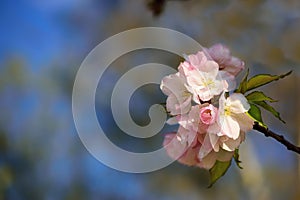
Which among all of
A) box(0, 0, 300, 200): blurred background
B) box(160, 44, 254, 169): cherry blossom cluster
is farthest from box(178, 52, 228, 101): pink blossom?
box(0, 0, 300, 200): blurred background

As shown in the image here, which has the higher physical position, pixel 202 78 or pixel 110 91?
pixel 110 91

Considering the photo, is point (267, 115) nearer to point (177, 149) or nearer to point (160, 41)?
point (160, 41)

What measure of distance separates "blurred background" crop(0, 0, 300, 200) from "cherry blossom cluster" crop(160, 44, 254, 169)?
0.45m

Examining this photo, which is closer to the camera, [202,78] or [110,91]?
[202,78]

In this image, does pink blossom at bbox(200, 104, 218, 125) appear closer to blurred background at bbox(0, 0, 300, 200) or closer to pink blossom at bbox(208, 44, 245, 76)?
pink blossom at bbox(208, 44, 245, 76)

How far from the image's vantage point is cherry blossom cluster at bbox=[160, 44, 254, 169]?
0.55 m

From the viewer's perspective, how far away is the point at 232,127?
1.81 feet

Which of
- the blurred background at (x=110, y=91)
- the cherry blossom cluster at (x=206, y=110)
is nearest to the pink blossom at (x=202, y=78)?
the cherry blossom cluster at (x=206, y=110)

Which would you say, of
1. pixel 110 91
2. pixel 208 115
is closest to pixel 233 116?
pixel 208 115

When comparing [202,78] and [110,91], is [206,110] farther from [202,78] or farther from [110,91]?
[110,91]

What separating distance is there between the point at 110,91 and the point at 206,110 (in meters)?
0.59

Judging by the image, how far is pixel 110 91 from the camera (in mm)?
1115

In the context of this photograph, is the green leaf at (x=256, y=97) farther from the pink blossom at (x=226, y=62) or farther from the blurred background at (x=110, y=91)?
the blurred background at (x=110, y=91)

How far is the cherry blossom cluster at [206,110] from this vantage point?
554mm
